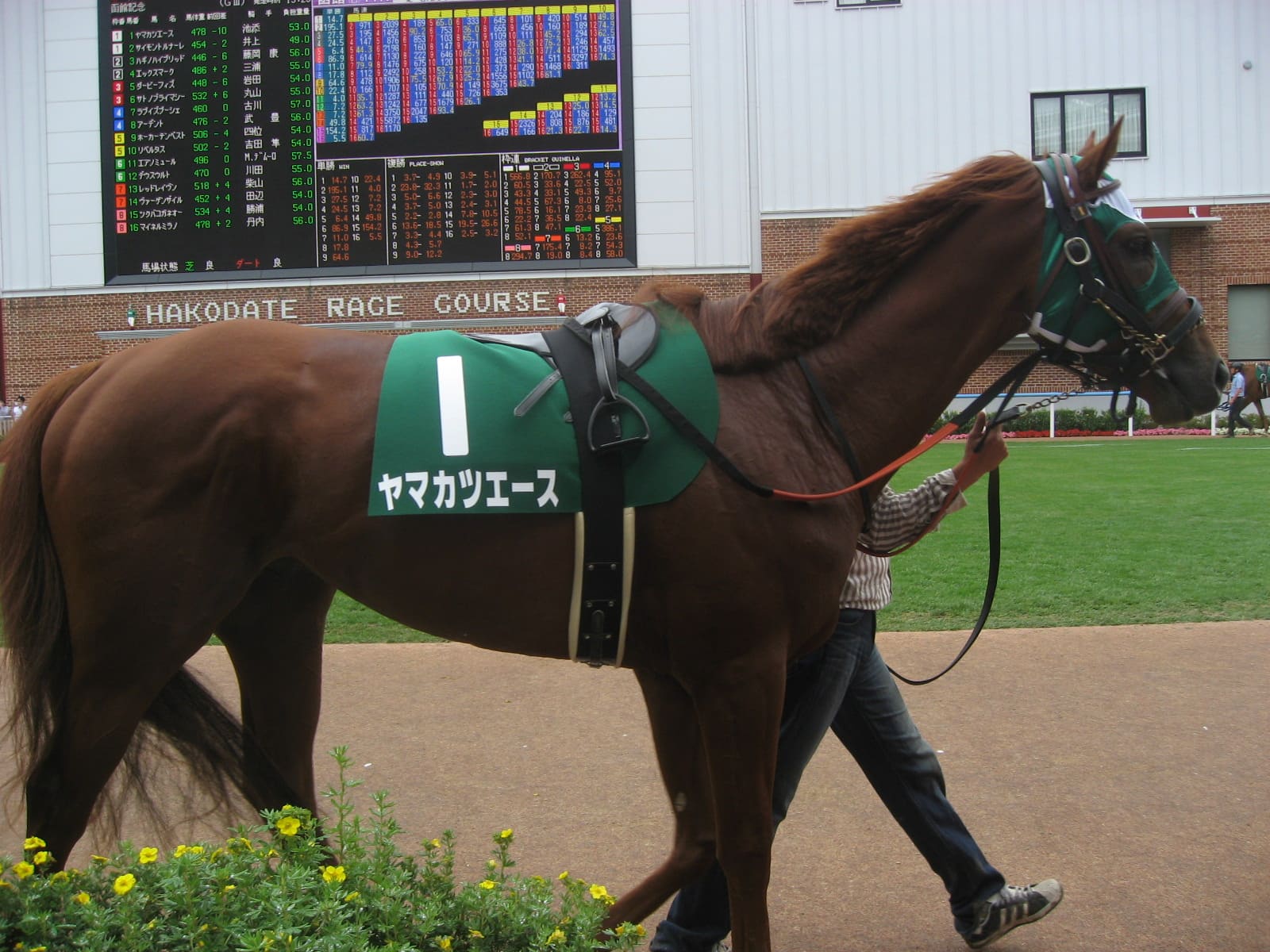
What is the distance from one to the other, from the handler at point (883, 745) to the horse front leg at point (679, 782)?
176 millimetres

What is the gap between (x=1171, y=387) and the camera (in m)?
2.39

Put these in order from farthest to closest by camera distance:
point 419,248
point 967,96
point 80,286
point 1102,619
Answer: point 967,96 < point 80,286 < point 419,248 < point 1102,619

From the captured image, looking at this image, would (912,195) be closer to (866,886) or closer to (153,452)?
(153,452)

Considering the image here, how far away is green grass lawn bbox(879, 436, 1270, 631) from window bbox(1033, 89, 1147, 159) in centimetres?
1265

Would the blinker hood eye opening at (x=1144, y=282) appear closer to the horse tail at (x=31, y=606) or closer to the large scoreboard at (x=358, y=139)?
the horse tail at (x=31, y=606)

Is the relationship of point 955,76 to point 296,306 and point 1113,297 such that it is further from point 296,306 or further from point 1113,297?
point 1113,297

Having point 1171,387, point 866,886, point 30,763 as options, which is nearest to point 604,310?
point 1171,387

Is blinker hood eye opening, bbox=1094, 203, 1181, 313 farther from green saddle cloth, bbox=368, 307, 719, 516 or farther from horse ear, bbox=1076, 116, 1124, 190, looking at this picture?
green saddle cloth, bbox=368, 307, 719, 516

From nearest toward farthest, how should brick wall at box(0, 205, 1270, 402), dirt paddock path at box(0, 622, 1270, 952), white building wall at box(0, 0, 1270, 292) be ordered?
dirt paddock path at box(0, 622, 1270, 952), brick wall at box(0, 205, 1270, 402), white building wall at box(0, 0, 1270, 292)

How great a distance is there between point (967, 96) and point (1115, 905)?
24983 millimetres

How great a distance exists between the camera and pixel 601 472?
2.22 metres

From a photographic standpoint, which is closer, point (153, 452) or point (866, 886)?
point (153, 452)

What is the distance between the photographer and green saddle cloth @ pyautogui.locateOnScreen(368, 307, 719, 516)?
223 cm

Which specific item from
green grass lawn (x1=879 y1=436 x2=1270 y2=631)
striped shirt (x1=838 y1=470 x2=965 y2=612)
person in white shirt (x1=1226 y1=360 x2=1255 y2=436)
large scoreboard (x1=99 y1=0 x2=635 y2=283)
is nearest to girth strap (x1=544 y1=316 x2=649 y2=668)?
striped shirt (x1=838 y1=470 x2=965 y2=612)
